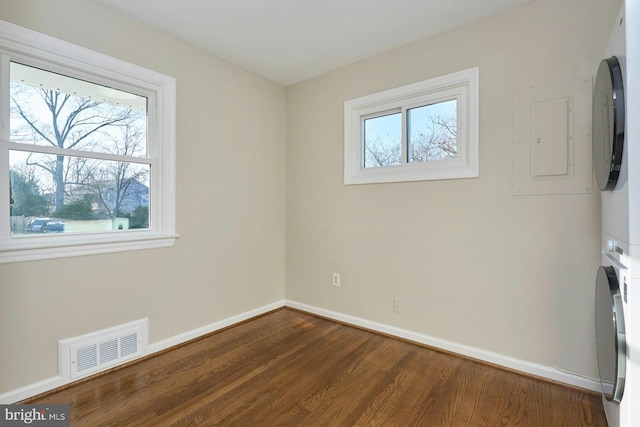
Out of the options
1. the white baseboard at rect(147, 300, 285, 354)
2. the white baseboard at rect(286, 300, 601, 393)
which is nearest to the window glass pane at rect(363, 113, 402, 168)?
the white baseboard at rect(286, 300, 601, 393)

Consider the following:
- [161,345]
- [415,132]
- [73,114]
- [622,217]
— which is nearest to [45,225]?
[73,114]

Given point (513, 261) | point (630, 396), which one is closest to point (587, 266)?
point (513, 261)

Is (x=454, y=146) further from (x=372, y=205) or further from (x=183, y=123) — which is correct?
(x=183, y=123)

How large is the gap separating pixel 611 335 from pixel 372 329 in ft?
5.71

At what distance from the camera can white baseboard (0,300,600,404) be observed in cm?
181

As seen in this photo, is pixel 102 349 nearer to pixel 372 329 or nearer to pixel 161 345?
pixel 161 345

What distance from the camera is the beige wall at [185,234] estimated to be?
180 centimetres

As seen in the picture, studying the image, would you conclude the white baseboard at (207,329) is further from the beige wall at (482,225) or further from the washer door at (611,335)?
the washer door at (611,335)

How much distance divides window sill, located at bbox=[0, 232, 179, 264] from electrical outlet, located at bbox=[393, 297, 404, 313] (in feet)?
6.40

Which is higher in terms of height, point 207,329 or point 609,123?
point 609,123

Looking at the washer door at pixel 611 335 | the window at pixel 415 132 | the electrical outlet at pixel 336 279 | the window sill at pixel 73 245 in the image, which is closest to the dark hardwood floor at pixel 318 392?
the washer door at pixel 611 335

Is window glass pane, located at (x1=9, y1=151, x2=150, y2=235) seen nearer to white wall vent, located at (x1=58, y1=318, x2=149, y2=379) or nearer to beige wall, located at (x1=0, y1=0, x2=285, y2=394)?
beige wall, located at (x1=0, y1=0, x2=285, y2=394)

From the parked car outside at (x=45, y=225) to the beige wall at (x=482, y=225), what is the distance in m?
2.08

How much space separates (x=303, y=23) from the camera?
229cm
